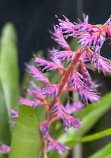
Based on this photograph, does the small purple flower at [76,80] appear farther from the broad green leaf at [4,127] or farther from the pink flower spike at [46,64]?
the broad green leaf at [4,127]

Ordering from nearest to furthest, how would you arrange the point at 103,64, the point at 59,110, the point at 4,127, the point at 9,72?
1. the point at 103,64
2. the point at 59,110
3. the point at 4,127
4. the point at 9,72

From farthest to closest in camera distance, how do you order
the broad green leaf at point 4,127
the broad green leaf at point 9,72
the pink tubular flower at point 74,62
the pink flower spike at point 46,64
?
the broad green leaf at point 9,72
the broad green leaf at point 4,127
the pink flower spike at point 46,64
the pink tubular flower at point 74,62

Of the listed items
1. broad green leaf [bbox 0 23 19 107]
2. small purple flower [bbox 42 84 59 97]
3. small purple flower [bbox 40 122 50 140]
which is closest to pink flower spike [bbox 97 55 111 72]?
small purple flower [bbox 42 84 59 97]

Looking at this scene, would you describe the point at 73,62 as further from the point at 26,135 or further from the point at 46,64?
the point at 26,135

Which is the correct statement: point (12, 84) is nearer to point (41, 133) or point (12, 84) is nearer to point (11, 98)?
point (11, 98)

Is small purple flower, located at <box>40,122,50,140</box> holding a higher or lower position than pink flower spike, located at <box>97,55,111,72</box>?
lower

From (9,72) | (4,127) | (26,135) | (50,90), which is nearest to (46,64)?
(50,90)

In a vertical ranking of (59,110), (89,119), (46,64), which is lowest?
(89,119)

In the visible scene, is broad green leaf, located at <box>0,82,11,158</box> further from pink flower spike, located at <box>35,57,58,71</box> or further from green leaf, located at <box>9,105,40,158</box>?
pink flower spike, located at <box>35,57,58,71</box>

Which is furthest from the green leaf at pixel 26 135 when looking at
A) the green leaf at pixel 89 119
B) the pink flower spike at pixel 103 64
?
the green leaf at pixel 89 119
